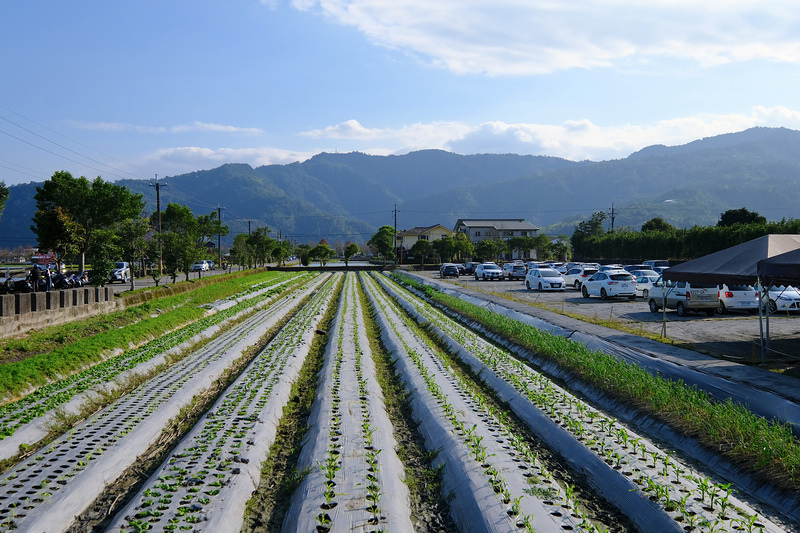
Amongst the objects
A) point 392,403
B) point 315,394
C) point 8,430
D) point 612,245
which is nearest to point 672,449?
point 392,403

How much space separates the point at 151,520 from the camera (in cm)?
476

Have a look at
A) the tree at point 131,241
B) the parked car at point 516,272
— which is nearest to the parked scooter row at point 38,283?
the tree at point 131,241

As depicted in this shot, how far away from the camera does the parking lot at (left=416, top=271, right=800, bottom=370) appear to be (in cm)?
1211

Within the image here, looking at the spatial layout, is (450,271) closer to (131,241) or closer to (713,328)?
(131,241)

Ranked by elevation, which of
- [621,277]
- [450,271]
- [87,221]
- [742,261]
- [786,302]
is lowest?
[786,302]

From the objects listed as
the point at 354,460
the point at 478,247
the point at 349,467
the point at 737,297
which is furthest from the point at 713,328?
the point at 478,247

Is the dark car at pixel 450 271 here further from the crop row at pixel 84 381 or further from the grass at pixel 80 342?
the crop row at pixel 84 381

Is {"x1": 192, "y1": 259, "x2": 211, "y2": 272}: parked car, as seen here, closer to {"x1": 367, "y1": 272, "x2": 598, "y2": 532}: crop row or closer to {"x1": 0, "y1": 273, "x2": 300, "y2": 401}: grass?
{"x1": 0, "y1": 273, "x2": 300, "y2": 401}: grass

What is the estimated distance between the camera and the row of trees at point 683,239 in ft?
129

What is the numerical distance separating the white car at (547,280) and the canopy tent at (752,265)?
18.0m

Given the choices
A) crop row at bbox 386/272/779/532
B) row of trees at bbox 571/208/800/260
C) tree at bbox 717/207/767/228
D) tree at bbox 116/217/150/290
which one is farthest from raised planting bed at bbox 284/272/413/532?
tree at bbox 717/207/767/228

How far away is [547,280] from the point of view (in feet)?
104

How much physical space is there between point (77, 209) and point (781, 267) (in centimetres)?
3827

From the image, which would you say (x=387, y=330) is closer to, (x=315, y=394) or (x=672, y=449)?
(x=315, y=394)
